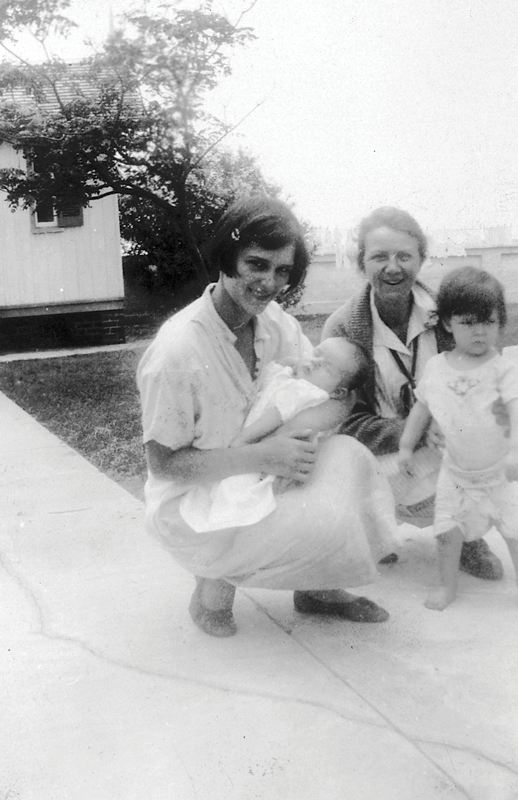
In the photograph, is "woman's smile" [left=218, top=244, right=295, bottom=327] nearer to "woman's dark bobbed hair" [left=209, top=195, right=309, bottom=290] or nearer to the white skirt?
"woman's dark bobbed hair" [left=209, top=195, right=309, bottom=290]

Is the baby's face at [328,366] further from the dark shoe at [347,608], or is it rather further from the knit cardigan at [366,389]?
the dark shoe at [347,608]

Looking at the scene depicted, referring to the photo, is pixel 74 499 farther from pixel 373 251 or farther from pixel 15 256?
pixel 15 256

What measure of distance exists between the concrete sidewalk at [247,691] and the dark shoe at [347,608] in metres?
0.05

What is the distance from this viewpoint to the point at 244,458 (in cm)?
245

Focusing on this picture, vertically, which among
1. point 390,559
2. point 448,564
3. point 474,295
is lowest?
point 390,559

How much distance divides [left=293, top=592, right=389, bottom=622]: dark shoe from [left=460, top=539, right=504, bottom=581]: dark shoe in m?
0.53

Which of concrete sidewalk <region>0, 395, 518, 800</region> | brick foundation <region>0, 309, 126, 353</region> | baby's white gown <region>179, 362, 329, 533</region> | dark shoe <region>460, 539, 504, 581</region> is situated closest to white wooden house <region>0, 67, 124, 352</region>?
brick foundation <region>0, 309, 126, 353</region>

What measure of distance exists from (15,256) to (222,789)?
10.9 metres

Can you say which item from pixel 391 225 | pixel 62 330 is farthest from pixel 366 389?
pixel 62 330

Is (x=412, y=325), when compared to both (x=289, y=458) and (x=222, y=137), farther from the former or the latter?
(x=222, y=137)

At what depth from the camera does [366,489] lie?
8.25 ft

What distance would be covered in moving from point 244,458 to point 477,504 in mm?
814

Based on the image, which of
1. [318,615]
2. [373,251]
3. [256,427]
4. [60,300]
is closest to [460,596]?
[318,615]

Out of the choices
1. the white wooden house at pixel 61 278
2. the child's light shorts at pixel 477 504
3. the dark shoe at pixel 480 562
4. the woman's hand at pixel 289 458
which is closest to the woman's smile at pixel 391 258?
the child's light shorts at pixel 477 504
